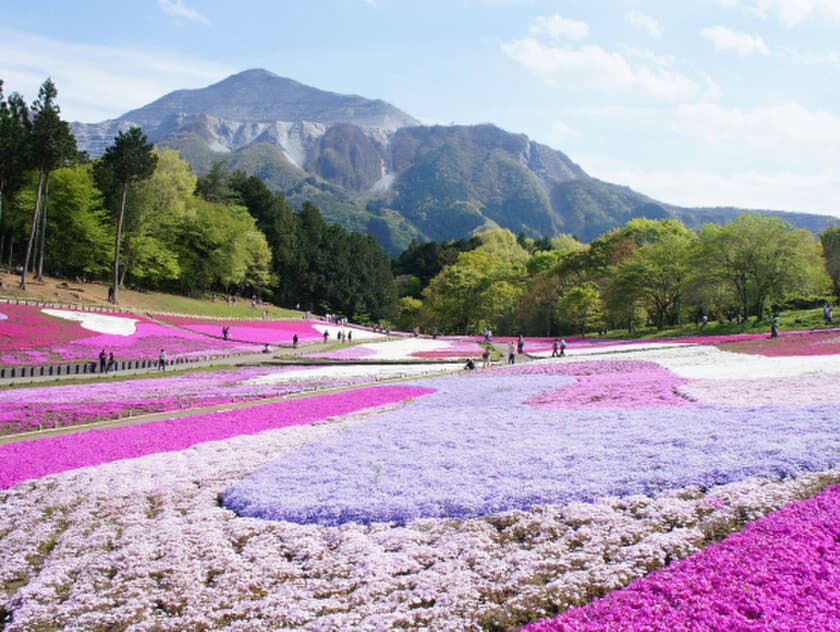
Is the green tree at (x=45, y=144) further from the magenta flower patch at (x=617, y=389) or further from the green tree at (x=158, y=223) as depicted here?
the magenta flower patch at (x=617, y=389)

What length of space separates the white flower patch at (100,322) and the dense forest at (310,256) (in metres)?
9.17

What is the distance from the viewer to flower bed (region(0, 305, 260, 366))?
3722cm

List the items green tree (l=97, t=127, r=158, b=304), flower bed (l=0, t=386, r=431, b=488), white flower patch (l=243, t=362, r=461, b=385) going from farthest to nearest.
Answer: green tree (l=97, t=127, r=158, b=304) < white flower patch (l=243, t=362, r=461, b=385) < flower bed (l=0, t=386, r=431, b=488)

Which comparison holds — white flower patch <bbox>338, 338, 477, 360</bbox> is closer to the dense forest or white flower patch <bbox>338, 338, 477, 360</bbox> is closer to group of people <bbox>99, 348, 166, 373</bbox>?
group of people <bbox>99, 348, 166, 373</bbox>

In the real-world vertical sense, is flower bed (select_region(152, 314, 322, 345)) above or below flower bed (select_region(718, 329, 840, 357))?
below

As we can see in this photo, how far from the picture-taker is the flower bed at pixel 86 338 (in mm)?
37219

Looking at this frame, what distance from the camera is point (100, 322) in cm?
4788

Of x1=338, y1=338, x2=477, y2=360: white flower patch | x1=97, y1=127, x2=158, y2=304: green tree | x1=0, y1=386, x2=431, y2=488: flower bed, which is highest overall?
x1=97, y1=127, x2=158, y2=304: green tree

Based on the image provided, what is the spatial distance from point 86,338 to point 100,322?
19.4 ft

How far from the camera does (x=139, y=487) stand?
12320 mm

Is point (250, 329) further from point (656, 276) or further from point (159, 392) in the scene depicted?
point (656, 276)


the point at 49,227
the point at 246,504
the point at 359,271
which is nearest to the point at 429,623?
the point at 246,504

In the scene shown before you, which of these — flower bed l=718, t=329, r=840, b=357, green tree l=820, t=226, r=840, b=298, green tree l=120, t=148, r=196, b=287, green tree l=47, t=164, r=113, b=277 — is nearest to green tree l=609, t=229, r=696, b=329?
green tree l=820, t=226, r=840, b=298

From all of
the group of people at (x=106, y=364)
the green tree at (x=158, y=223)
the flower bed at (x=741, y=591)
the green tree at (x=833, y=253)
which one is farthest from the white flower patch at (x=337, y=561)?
the green tree at (x=833, y=253)
